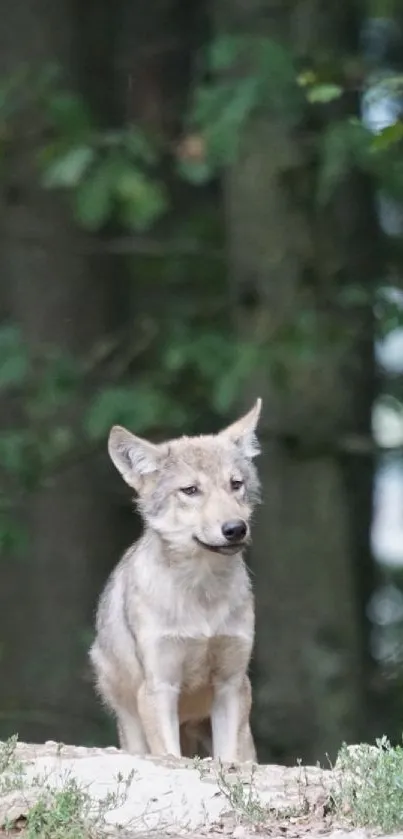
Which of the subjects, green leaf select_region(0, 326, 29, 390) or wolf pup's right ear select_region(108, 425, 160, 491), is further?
green leaf select_region(0, 326, 29, 390)

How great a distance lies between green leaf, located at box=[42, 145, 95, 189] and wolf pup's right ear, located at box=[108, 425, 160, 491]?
258 centimetres

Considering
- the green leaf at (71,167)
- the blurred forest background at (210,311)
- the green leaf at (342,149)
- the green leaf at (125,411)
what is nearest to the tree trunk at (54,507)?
the blurred forest background at (210,311)

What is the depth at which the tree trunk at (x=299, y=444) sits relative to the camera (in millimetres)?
12273

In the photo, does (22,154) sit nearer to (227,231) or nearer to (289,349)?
(227,231)

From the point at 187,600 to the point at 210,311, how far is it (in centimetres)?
515

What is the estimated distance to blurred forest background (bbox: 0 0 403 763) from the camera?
36.5 ft

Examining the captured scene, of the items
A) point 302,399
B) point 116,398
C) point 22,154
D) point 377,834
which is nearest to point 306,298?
point 302,399

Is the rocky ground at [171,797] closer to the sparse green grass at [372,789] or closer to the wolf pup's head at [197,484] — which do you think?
the sparse green grass at [372,789]

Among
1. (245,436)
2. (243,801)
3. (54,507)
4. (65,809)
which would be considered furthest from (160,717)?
(54,507)

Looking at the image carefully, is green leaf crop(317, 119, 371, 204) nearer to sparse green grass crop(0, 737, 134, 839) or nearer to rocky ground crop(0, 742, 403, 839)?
rocky ground crop(0, 742, 403, 839)

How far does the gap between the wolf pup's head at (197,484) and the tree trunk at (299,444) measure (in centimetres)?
358

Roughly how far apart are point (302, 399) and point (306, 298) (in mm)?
797

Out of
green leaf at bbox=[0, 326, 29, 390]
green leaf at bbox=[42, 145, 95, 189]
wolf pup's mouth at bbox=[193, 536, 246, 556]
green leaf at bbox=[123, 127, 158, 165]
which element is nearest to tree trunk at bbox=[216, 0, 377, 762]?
green leaf at bbox=[123, 127, 158, 165]

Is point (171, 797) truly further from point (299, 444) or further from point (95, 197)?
point (299, 444)
